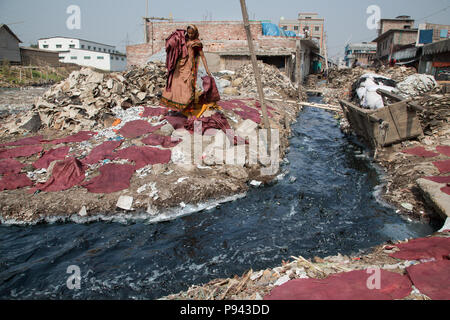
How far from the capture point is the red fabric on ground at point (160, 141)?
253 inches

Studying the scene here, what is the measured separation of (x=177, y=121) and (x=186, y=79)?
3.52 ft

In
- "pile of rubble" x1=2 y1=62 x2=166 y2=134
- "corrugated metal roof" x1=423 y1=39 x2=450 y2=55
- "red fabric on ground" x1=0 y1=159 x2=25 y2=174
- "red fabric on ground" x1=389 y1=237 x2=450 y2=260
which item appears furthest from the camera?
"corrugated metal roof" x1=423 y1=39 x2=450 y2=55

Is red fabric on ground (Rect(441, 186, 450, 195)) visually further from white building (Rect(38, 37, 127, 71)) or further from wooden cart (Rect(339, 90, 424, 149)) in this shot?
white building (Rect(38, 37, 127, 71))

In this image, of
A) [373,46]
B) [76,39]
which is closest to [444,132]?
[373,46]

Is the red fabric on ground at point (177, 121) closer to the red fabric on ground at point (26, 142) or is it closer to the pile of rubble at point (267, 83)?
the red fabric on ground at point (26, 142)

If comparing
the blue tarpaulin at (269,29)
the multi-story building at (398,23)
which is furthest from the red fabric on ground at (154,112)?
the multi-story building at (398,23)

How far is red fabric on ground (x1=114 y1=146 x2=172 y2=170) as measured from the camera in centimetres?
583

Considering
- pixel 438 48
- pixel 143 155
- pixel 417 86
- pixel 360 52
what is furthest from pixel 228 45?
pixel 360 52

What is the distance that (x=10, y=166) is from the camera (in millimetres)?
5648

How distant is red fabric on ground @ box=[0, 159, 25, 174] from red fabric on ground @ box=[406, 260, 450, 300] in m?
6.46

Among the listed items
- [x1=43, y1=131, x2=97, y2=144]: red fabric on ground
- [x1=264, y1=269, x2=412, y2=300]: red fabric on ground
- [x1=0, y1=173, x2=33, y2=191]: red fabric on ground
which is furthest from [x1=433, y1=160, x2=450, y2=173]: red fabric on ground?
[x1=0, y1=173, x2=33, y2=191]: red fabric on ground

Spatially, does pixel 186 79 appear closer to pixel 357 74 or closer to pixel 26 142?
pixel 26 142
